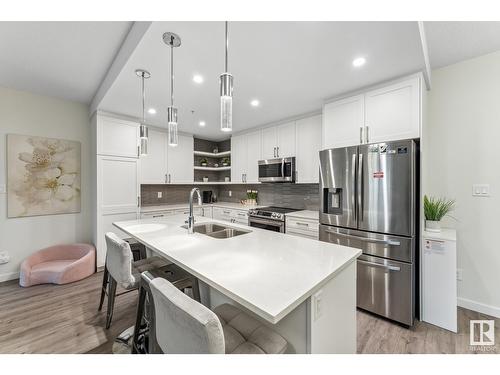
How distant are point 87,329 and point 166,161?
9.31ft

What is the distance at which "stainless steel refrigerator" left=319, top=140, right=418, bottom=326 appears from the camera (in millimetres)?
1960

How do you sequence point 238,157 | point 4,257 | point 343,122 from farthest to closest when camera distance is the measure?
point 238,157
point 4,257
point 343,122

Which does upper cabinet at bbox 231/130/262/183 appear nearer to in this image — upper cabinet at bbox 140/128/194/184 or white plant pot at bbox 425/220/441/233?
upper cabinet at bbox 140/128/194/184

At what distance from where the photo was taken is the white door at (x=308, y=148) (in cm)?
321

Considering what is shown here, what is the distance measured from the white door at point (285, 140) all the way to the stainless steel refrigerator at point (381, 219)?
1160mm

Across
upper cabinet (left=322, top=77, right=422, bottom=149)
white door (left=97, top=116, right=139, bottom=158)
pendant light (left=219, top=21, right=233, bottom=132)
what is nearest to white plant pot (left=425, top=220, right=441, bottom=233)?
upper cabinet (left=322, top=77, right=422, bottom=149)

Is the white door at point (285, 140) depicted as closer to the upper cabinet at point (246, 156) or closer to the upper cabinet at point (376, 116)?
the upper cabinet at point (246, 156)

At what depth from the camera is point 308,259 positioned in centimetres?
128

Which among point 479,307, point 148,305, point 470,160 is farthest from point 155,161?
point 479,307

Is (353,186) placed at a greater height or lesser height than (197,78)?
lesser

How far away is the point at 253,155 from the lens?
13.6ft

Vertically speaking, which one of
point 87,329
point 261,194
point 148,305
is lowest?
point 87,329

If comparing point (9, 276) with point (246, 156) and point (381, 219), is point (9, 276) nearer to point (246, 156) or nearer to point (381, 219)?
point (246, 156)
